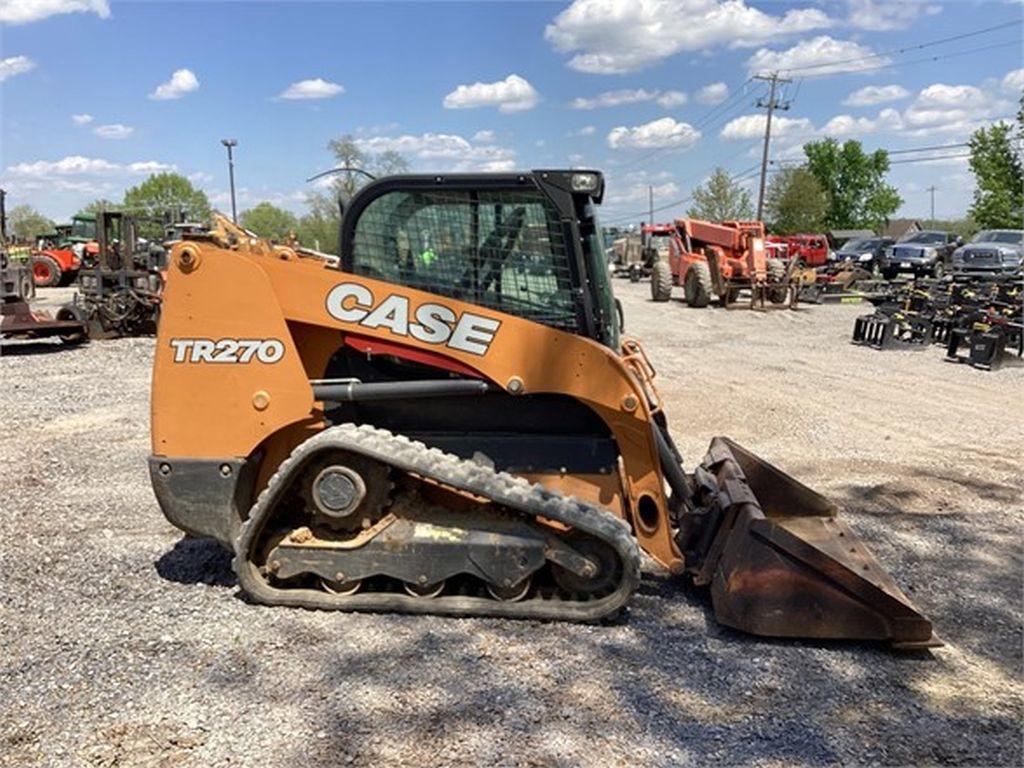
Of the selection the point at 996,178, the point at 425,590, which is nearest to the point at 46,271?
the point at 425,590

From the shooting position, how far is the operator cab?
4086mm

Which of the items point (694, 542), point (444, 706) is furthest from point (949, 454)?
point (444, 706)

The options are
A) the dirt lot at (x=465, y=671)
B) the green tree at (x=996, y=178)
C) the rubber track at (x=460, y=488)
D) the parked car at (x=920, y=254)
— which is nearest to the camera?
the dirt lot at (x=465, y=671)

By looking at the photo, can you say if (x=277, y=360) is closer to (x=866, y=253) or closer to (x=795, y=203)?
(x=866, y=253)

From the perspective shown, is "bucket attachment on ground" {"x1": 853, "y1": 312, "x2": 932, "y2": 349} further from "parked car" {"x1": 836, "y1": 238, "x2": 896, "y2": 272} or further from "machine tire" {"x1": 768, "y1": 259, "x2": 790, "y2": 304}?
"parked car" {"x1": 836, "y1": 238, "x2": 896, "y2": 272}

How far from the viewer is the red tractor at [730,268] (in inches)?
795

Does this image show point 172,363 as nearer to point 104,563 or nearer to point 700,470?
point 104,563

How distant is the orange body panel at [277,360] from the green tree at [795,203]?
63.6 m

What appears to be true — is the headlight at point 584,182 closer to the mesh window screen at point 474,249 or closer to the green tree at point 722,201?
the mesh window screen at point 474,249

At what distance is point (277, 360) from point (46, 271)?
28932 millimetres

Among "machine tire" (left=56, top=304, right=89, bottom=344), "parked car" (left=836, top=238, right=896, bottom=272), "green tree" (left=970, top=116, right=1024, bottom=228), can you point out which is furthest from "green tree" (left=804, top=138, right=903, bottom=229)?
"machine tire" (left=56, top=304, right=89, bottom=344)

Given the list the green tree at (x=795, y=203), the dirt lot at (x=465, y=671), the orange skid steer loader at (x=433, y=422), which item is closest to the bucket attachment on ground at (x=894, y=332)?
the dirt lot at (x=465, y=671)

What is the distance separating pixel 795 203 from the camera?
63125 mm

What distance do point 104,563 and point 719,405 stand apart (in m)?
6.57
